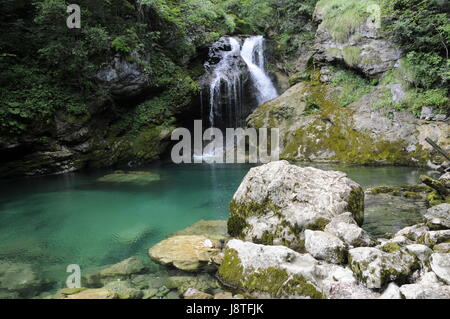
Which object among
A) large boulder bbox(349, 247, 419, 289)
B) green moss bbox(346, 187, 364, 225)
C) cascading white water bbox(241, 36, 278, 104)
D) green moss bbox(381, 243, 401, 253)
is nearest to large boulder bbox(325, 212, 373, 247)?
green moss bbox(381, 243, 401, 253)

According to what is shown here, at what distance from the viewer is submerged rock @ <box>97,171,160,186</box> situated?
12.0m

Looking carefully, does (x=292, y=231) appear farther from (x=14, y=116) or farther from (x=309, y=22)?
(x=309, y=22)

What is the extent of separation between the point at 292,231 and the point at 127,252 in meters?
3.18

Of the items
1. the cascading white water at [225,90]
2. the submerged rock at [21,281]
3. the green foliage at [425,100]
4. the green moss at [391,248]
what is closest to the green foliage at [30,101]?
the cascading white water at [225,90]

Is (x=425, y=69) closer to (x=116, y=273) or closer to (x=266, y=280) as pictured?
(x=266, y=280)

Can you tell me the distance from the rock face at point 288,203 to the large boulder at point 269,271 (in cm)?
100

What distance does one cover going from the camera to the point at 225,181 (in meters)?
12.1

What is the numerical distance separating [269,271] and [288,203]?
179cm

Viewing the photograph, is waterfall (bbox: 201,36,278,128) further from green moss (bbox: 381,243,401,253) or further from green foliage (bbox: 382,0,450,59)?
green moss (bbox: 381,243,401,253)

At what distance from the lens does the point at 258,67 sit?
20.5 meters

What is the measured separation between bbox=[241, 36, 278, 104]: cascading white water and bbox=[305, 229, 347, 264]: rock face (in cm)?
1564

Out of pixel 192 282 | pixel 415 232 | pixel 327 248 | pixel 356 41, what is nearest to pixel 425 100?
pixel 356 41
